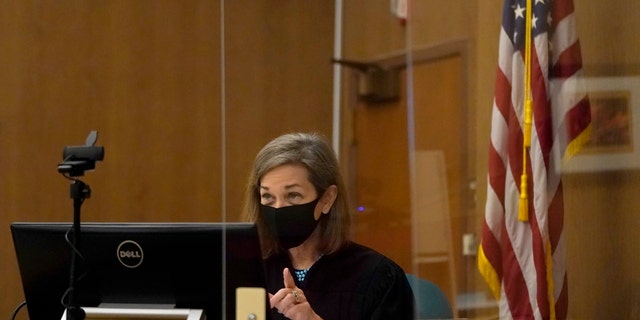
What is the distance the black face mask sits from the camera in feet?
7.29

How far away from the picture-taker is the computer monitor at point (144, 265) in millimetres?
1717

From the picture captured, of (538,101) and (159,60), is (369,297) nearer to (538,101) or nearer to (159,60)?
(538,101)

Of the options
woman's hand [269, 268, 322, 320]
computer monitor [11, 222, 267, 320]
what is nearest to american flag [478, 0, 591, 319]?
woman's hand [269, 268, 322, 320]

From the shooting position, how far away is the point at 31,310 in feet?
6.19

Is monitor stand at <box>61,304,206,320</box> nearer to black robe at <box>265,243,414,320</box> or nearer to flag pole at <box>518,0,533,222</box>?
black robe at <box>265,243,414,320</box>

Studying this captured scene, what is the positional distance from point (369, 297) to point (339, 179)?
0.33 m

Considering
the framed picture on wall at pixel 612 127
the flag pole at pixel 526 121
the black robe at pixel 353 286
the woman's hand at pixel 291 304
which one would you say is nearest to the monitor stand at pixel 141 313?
the woman's hand at pixel 291 304

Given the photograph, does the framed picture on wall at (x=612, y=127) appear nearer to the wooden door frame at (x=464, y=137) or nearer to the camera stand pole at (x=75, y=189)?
the wooden door frame at (x=464, y=137)

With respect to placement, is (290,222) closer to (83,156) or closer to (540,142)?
(83,156)

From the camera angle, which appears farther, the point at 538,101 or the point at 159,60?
the point at 159,60

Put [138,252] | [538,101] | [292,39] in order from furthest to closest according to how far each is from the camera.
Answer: [292,39]
[538,101]
[138,252]

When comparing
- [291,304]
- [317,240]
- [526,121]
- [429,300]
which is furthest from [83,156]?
[526,121]

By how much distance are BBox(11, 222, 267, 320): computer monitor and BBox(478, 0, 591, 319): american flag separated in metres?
1.11

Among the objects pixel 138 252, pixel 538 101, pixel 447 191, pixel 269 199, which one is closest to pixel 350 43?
pixel 447 191
